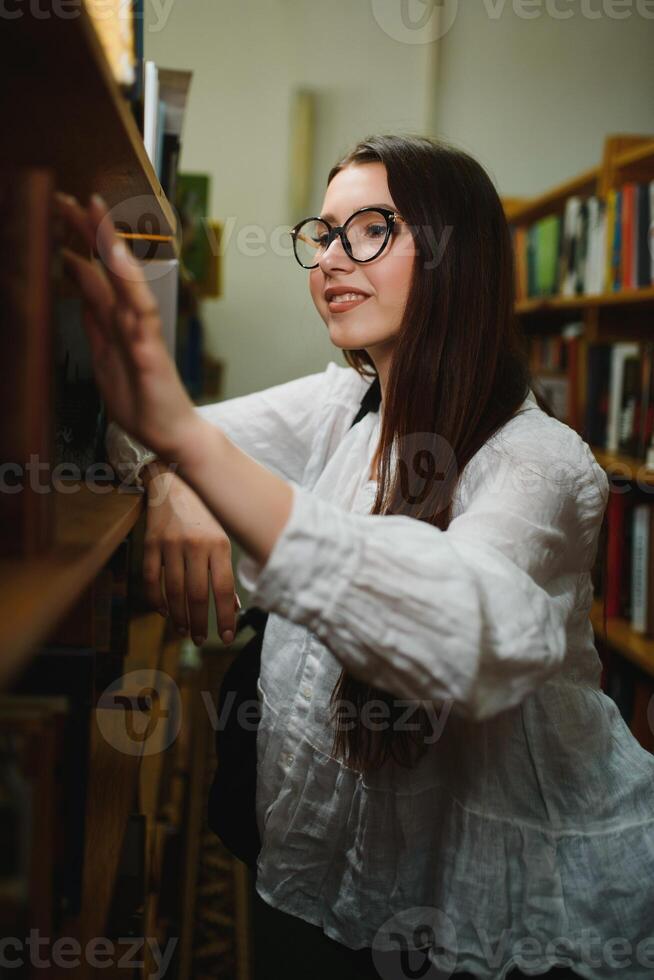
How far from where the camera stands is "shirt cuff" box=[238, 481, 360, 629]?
1.89ft

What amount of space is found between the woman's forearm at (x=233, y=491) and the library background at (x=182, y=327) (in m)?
0.09

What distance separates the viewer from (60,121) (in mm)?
638

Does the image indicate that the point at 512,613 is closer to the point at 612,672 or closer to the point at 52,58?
the point at 52,58

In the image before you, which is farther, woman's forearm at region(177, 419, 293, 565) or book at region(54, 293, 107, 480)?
book at region(54, 293, 107, 480)

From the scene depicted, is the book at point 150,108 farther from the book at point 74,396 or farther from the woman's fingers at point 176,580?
the woman's fingers at point 176,580

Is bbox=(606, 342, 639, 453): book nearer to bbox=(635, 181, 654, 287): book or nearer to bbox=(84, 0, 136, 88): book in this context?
bbox=(635, 181, 654, 287): book

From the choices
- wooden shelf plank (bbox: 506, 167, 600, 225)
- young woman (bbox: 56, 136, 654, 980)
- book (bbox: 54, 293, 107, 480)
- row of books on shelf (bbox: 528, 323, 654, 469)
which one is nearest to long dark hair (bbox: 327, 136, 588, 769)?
young woman (bbox: 56, 136, 654, 980)

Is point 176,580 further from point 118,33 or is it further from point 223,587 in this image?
point 118,33

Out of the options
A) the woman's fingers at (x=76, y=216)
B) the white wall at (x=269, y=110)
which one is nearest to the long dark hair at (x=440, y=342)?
the woman's fingers at (x=76, y=216)

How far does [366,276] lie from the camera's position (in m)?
1.03

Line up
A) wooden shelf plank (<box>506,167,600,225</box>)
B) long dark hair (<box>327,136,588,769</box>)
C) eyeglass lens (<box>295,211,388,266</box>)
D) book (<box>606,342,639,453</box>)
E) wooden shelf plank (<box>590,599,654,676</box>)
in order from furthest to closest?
wooden shelf plank (<box>506,167,600,225</box>), book (<box>606,342,639,453</box>), wooden shelf plank (<box>590,599,654,676</box>), eyeglass lens (<box>295,211,388,266</box>), long dark hair (<box>327,136,588,769</box>)

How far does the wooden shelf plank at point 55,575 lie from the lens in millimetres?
372

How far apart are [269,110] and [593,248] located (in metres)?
1.44

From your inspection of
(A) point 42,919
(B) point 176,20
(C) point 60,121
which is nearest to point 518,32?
(B) point 176,20
